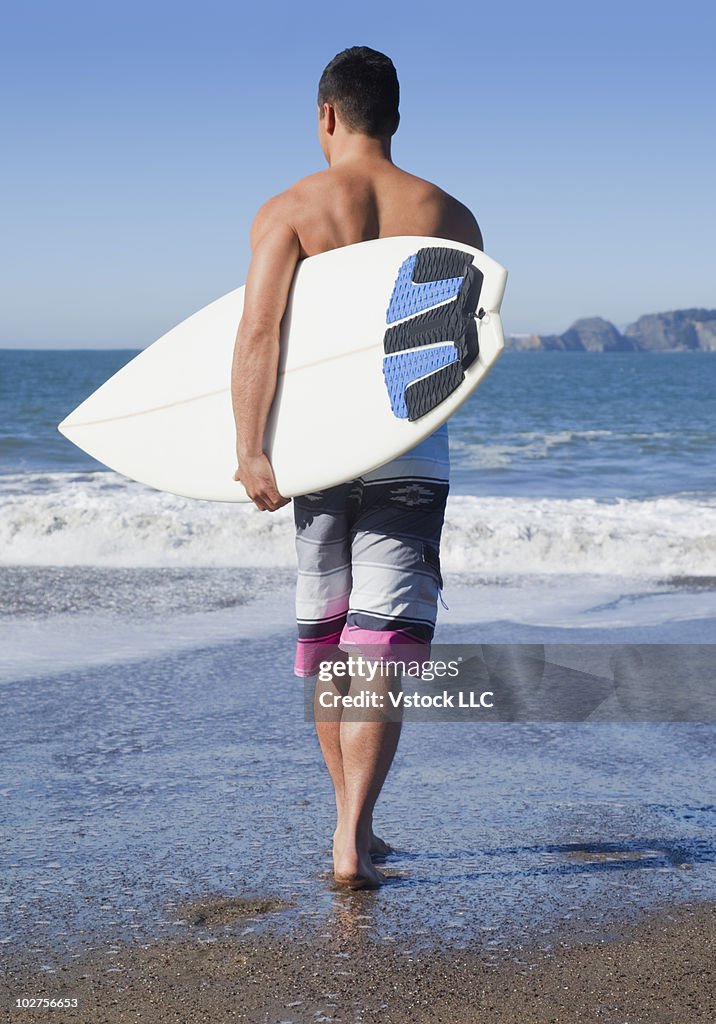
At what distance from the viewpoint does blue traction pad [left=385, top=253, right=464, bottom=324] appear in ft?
7.77

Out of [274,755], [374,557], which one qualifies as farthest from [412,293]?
[274,755]

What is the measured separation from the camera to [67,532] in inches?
307

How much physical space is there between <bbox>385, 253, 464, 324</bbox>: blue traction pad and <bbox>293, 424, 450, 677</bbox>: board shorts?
268 millimetres

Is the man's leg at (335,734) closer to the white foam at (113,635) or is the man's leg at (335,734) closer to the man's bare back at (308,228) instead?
the man's bare back at (308,228)

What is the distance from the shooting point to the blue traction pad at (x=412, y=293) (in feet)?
7.77

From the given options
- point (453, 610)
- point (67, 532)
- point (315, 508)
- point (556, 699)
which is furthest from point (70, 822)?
point (67, 532)

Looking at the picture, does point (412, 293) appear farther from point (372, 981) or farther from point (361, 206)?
point (372, 981)

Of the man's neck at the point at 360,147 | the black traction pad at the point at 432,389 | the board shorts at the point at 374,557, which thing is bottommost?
the board shorts at the point at 374,557

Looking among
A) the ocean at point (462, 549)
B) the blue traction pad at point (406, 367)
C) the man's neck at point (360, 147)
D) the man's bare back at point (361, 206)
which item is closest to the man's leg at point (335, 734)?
the blue traction pad at point (406, 367)

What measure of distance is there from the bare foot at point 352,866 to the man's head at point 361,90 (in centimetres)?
146

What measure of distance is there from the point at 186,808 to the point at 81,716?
33.4 inches

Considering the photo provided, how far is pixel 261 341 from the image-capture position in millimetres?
2336

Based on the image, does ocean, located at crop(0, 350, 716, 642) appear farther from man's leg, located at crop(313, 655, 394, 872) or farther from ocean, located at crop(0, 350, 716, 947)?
man's leg, located at crop(313, 655, 394, 872)

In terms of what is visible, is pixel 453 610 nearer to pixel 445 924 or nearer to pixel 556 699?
pixel 556 699
